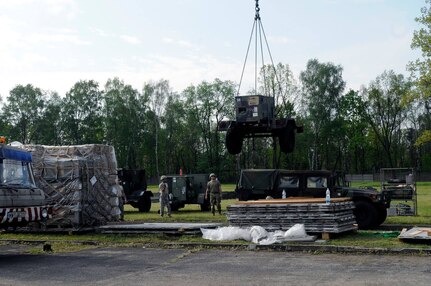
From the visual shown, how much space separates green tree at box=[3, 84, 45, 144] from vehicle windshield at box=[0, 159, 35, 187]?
6579cm

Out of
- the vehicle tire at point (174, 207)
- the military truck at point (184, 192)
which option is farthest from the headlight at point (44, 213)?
the vehicle tire at point (174, 207)

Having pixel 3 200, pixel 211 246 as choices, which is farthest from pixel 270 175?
pixel 3 200

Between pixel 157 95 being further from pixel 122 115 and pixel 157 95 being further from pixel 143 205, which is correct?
pixel 143 205

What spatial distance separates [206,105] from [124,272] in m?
69.7

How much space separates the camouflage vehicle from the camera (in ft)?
57.6

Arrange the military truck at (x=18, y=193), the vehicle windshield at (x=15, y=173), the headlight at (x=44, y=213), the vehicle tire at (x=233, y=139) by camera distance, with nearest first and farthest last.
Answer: the military truck at (x=18, y=193) < the vehicle windshield at (x=15, y=173) < the headlight at (x=44, y=213) < the vehicle tire at (x=233, y=139)

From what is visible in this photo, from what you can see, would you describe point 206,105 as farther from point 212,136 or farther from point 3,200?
point 3,200

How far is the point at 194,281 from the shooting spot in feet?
30.6

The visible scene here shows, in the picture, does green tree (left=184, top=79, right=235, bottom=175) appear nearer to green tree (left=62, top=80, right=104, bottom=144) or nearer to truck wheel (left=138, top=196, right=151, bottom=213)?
green tree (left=62, top=80, right=104, bottom=144)

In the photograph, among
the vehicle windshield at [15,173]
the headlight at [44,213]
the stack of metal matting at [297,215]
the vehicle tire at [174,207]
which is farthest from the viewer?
the vehicle tire at [174,207]

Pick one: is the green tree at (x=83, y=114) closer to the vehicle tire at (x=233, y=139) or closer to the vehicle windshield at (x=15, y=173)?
the vehicle tire at (x=233, y=139)

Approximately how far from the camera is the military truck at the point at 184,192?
28125mm

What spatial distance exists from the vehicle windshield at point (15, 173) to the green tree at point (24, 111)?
65788 millimetres

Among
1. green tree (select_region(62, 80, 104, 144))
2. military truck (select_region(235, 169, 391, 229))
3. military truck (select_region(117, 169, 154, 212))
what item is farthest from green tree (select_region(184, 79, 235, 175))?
military truck (select_region(235, 169, 391, 229))
